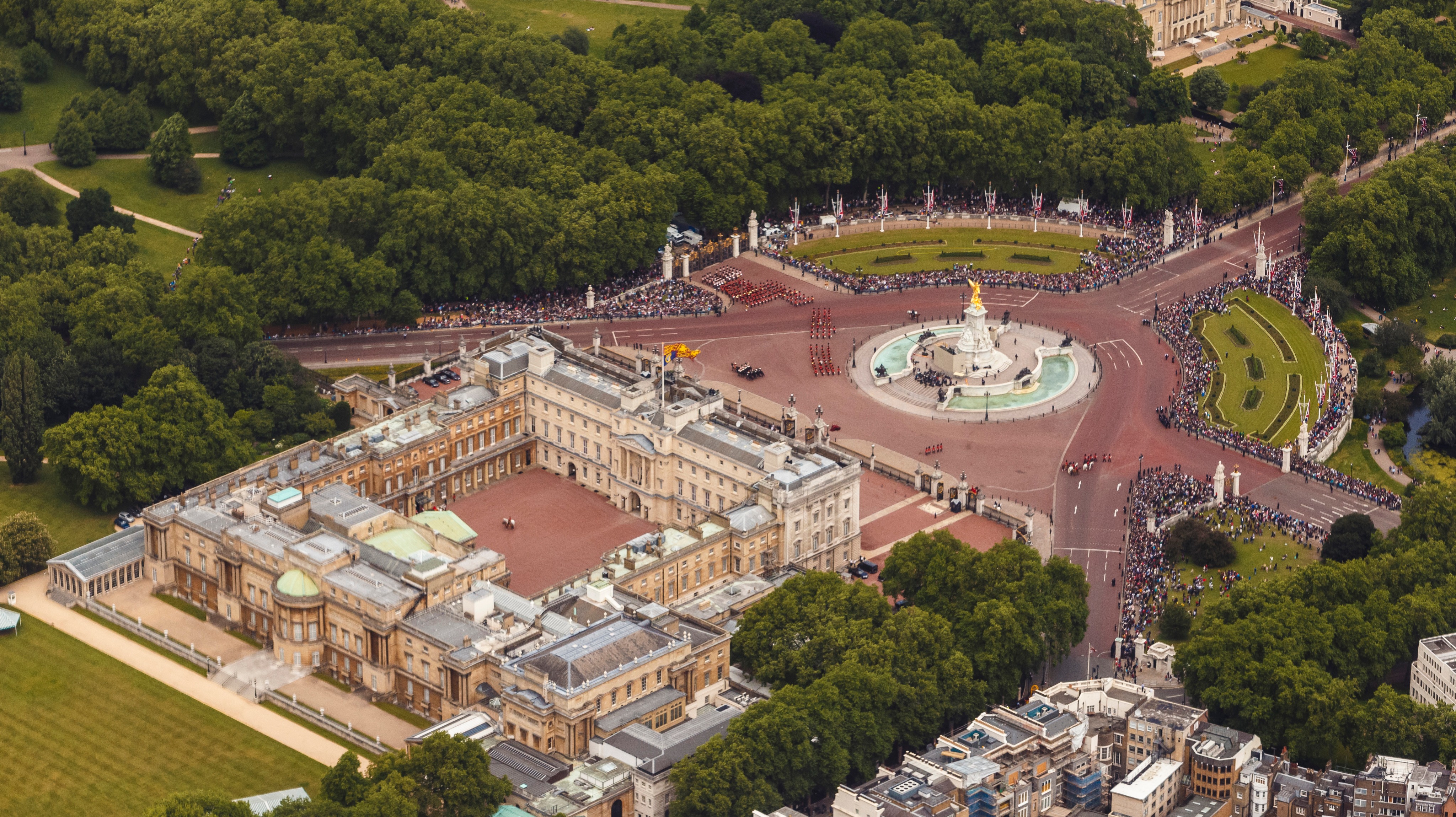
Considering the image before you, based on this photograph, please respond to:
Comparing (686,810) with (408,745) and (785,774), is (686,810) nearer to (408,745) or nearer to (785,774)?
(785,774)

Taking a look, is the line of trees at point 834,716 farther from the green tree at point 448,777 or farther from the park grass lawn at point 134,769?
the park grass lawn at point 134,769

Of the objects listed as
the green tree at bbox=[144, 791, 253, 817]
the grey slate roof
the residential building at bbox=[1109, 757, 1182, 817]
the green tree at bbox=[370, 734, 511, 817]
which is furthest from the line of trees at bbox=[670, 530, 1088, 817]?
the green tree at bbox=[144, 791, 253, 817]

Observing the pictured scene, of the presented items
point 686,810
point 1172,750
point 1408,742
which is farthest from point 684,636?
point 1408,742

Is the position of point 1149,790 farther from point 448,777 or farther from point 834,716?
point 448,777

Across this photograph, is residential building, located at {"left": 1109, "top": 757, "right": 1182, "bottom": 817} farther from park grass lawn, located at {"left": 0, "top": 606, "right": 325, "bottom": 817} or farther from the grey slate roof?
park grass lawn, located at {"left": 0, "top": 606, "right": 325, "bottom": 817}

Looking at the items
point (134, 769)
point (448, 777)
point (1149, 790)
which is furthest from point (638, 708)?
point (134, 769)

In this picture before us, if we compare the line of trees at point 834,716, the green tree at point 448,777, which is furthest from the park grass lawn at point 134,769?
the line of trees at point 834,716

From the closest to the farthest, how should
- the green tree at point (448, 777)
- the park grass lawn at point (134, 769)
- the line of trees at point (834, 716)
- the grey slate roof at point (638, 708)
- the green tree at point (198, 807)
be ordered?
the green tree at point (198, 807), the green tree at point (448, 777), the line of trees at point (834, 716), the grey slate roof at point (638, 708), the park grass lawn at point (134, 769)

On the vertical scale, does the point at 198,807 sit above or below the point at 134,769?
above
